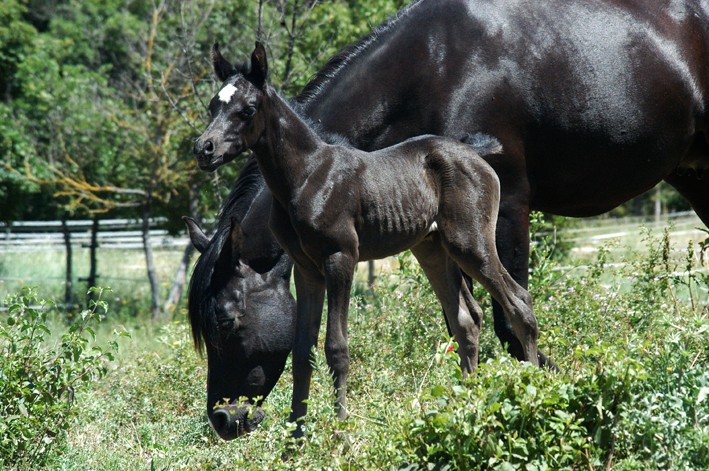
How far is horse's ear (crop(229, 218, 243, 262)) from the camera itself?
4.85m

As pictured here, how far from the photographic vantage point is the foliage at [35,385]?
4.58 m

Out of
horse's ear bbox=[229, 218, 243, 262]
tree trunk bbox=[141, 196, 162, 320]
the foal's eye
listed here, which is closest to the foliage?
horse's ear bbox=[229, 218, 243, 262]

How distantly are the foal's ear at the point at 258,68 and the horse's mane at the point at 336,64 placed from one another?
0.98 metres

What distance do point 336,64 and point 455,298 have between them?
145 centimetres

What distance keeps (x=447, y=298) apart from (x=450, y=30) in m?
1.52

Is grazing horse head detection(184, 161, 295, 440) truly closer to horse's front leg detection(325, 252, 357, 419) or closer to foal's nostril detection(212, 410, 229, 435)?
foal's nostril detection(212, 410, 229, 435)

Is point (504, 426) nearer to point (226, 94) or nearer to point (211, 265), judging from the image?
point (226, 94)

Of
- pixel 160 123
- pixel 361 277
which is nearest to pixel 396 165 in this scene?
pixel 160 123

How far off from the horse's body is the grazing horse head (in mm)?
686

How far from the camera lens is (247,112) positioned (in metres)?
3.98

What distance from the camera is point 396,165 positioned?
4.41 meters

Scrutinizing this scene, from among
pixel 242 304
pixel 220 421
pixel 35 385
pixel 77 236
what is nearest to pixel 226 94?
pixel 242 304

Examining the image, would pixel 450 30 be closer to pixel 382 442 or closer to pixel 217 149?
pixel 217 149

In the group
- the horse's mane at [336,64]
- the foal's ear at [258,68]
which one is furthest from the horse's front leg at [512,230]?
the foal's ear at [258,68]
